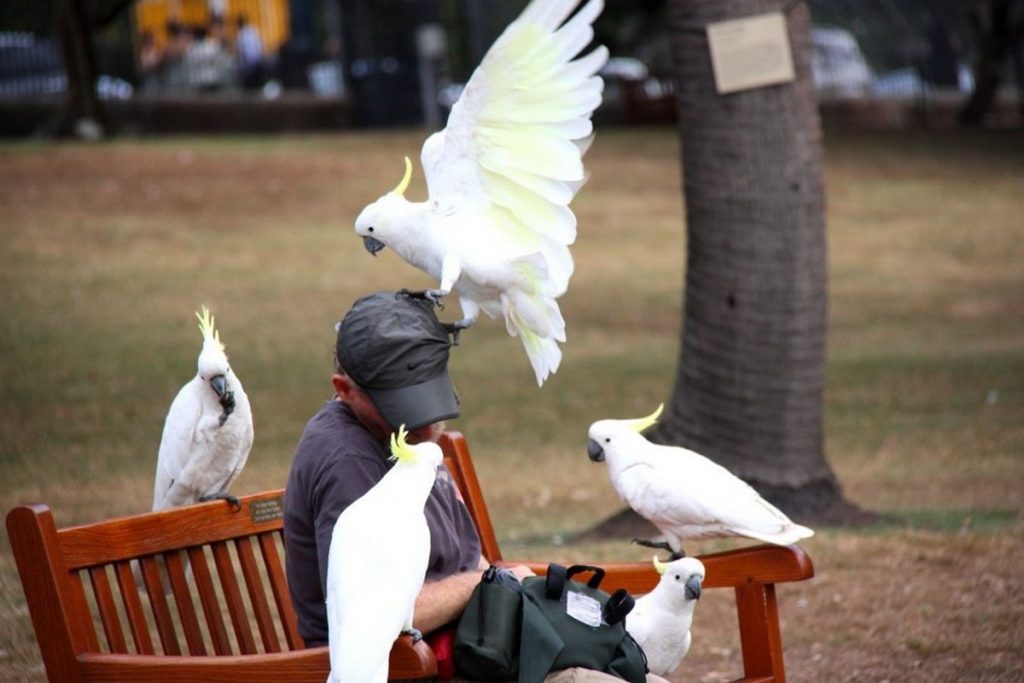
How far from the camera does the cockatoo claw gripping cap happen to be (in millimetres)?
2750

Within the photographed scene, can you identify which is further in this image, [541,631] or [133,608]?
[133,608]

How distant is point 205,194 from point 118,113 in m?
7.11

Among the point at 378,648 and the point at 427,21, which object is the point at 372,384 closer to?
the point at 378,648

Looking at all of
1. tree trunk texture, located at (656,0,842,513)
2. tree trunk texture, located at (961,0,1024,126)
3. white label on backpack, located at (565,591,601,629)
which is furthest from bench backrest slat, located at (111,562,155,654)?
tree trunk texture, located at (961,0,1024,126)

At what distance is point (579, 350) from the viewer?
10.2m

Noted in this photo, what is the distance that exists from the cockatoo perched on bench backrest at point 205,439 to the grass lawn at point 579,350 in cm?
87

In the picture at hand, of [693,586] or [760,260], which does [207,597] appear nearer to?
[693,586]

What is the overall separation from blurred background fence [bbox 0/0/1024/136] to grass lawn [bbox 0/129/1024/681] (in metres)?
2.40

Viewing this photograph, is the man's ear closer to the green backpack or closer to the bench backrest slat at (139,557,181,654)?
the green backpack

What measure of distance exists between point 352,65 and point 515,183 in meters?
18.7

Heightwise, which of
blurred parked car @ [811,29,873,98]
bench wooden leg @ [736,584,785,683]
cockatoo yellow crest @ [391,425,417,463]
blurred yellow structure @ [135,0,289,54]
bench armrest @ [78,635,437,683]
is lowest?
blurred parked car @ [811,29,873,98]

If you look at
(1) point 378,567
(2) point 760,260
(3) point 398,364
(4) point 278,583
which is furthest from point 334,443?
(2) point 760,260

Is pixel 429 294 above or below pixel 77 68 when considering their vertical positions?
below

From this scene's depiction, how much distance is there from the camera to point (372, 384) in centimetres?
277
